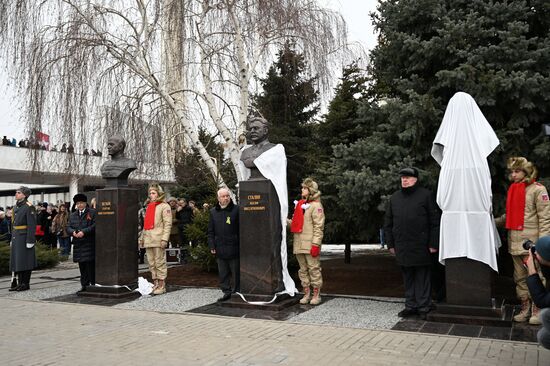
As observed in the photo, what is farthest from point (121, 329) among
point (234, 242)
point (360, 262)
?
point (360, 262)

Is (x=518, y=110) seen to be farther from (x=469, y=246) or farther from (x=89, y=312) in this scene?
(x=89, y=312)

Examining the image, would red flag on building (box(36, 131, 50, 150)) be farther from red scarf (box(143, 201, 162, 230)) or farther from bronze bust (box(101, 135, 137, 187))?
red scarf (box(143, 201, 162, 230))

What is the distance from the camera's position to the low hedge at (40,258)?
14.1 meters

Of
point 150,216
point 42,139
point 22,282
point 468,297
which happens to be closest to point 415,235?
point 468,297

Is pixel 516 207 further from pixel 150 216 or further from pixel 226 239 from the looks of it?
pixel 150 216

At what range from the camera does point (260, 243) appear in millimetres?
8555

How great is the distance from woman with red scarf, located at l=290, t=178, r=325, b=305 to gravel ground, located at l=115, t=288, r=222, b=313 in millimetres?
1808

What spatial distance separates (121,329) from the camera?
279 inches

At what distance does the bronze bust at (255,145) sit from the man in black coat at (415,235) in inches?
98.4

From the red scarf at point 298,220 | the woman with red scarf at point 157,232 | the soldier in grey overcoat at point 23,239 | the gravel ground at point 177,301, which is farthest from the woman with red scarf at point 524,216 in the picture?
the soldier in grey overcoat at point 23,239

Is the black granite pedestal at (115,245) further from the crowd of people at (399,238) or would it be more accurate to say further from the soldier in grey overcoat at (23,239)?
the soldier in grey overcoat at (23,239)

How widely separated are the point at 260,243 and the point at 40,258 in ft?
30.6

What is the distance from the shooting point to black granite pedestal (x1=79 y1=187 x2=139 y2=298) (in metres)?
9.82

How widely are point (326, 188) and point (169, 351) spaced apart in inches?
256
